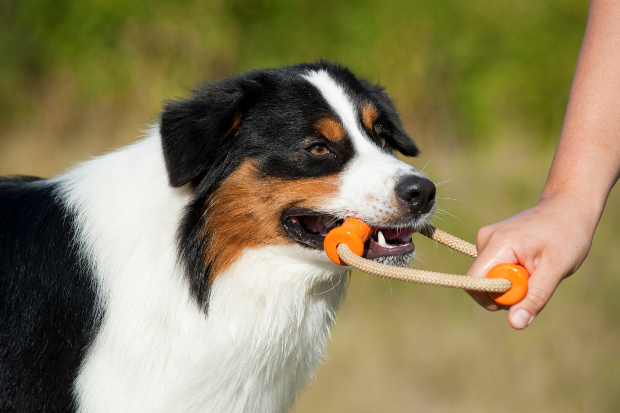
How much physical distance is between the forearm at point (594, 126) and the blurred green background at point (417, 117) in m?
2.08

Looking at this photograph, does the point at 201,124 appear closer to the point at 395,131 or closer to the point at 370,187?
the point at 370,187

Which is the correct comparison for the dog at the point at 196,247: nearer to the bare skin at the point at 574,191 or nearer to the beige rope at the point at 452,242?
the beige rope at the point at 452,242

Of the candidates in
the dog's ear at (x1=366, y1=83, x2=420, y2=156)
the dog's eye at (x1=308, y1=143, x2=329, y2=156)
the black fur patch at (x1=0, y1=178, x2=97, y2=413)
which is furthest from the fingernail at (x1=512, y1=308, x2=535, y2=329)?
the black fur patch at (x1=0, y1=178, x2=97, y2=413)

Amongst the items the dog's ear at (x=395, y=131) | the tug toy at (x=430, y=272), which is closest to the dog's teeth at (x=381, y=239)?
the tug toy at (x=430, y=272)

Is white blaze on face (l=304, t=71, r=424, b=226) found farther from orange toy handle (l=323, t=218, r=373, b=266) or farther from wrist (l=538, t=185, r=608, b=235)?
wrist (l=538, t=185, r=608, b=235)

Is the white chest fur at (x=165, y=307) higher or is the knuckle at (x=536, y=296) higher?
the knuckle at (x=536, y=296)

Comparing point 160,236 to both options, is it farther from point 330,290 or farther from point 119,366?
point 330,290

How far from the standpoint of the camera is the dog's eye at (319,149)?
3.23 metres

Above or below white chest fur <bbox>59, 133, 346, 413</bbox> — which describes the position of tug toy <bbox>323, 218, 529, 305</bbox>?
above

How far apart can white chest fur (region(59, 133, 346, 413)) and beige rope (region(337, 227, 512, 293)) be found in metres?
0.48

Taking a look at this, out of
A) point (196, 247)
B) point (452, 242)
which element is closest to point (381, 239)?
point (452, 242)

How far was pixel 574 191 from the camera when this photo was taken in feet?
6.98

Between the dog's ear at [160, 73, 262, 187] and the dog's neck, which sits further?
the dog's neck

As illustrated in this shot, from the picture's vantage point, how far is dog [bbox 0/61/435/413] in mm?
3023
